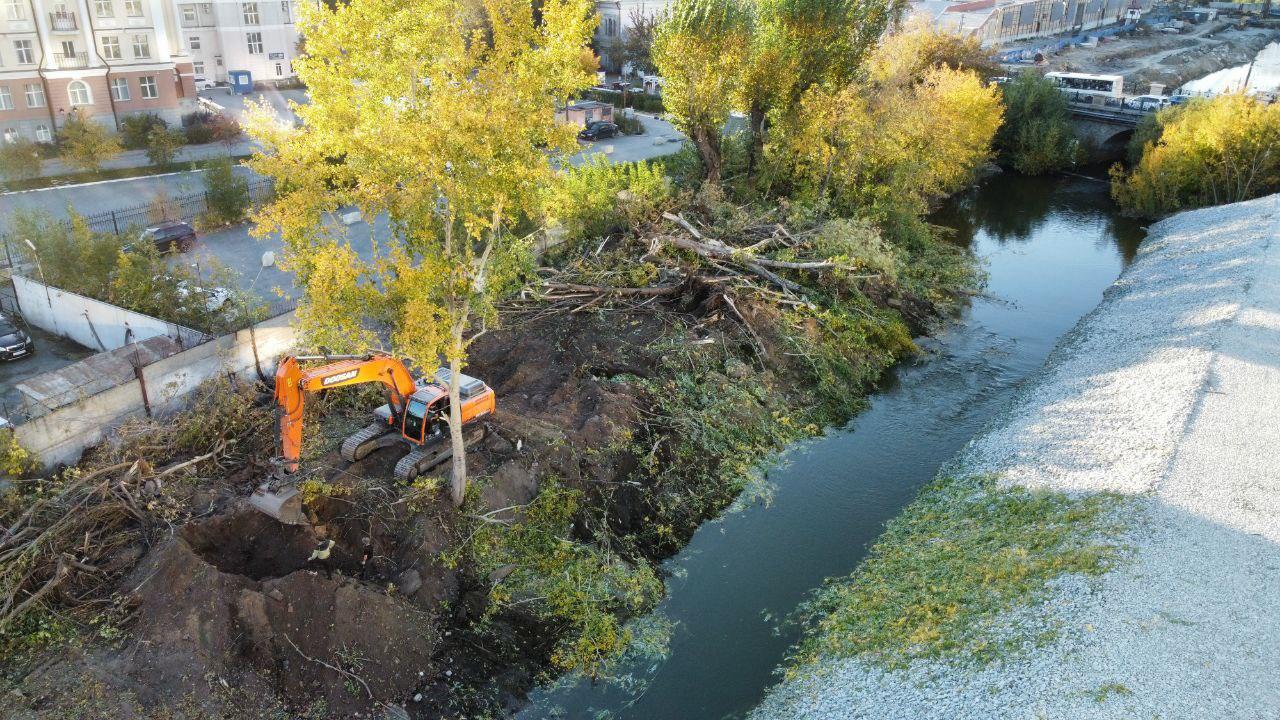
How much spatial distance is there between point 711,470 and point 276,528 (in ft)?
34.6

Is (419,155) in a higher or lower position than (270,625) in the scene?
higher

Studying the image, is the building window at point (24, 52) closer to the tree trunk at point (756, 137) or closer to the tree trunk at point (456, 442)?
the tree trunk at point (756, 137)

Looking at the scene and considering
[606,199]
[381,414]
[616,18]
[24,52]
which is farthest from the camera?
[616,18]

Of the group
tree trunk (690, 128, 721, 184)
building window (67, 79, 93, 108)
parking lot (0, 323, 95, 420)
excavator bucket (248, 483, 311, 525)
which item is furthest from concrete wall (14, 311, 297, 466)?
building window (67, 79, 93, 108)

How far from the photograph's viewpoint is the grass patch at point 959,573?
50.0ft

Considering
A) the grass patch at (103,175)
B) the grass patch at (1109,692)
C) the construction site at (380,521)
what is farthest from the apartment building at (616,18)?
the grass patch at (1109,692)

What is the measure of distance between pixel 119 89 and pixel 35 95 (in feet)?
14.4

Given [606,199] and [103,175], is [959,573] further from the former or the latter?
[103,175]

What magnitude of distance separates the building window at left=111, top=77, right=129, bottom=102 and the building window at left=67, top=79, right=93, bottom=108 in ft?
4.16

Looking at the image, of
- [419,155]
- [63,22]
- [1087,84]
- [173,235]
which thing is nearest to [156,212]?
[173,235]

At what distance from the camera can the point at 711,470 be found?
21.5 m

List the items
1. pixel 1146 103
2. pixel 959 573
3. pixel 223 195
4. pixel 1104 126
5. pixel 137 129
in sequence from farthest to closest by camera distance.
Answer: pixel 1104 126
pixel 1146 103
pixel 137 129
pixel 223 195
pixel 959 573

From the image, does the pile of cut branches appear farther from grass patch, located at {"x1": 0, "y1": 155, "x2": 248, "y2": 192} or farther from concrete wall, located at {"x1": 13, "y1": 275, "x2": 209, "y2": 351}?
grass patch, located at {"x1": 0, "y1": 155, "x2": 248, "y2": 192}

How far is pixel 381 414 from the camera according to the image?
18.1 m
